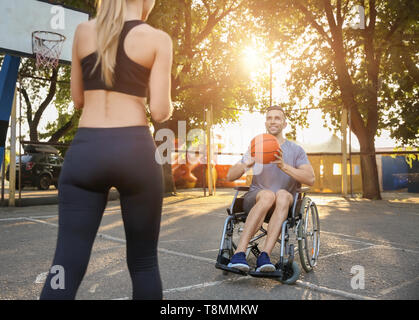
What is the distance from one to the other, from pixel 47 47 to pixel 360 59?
483 inches

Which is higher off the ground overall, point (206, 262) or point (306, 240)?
point (306, 240)

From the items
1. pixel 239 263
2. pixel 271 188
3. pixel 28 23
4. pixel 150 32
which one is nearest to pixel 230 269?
pixel 239 263

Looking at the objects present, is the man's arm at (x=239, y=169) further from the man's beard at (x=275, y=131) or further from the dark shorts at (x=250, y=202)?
the man's beard at (x=275, y=131)

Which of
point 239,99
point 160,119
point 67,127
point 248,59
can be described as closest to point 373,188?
point 248,59

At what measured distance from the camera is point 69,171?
1.79m

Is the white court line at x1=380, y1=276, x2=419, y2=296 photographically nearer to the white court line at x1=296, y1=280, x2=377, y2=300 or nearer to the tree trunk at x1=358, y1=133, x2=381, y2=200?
the white court line at x1=296, y1=280, x2=377, y2=300

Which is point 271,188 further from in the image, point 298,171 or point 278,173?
point 298,171

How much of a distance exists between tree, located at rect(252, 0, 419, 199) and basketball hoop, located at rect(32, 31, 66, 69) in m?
8.32

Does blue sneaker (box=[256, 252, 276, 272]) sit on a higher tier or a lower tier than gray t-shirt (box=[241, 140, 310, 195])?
lower

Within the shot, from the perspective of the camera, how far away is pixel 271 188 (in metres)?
4.41

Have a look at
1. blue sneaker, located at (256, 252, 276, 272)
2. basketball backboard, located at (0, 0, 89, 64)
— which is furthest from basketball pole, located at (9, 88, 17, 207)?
blue sneaker, located at (256, 252, 276, 272)

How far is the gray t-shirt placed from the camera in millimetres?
4410
